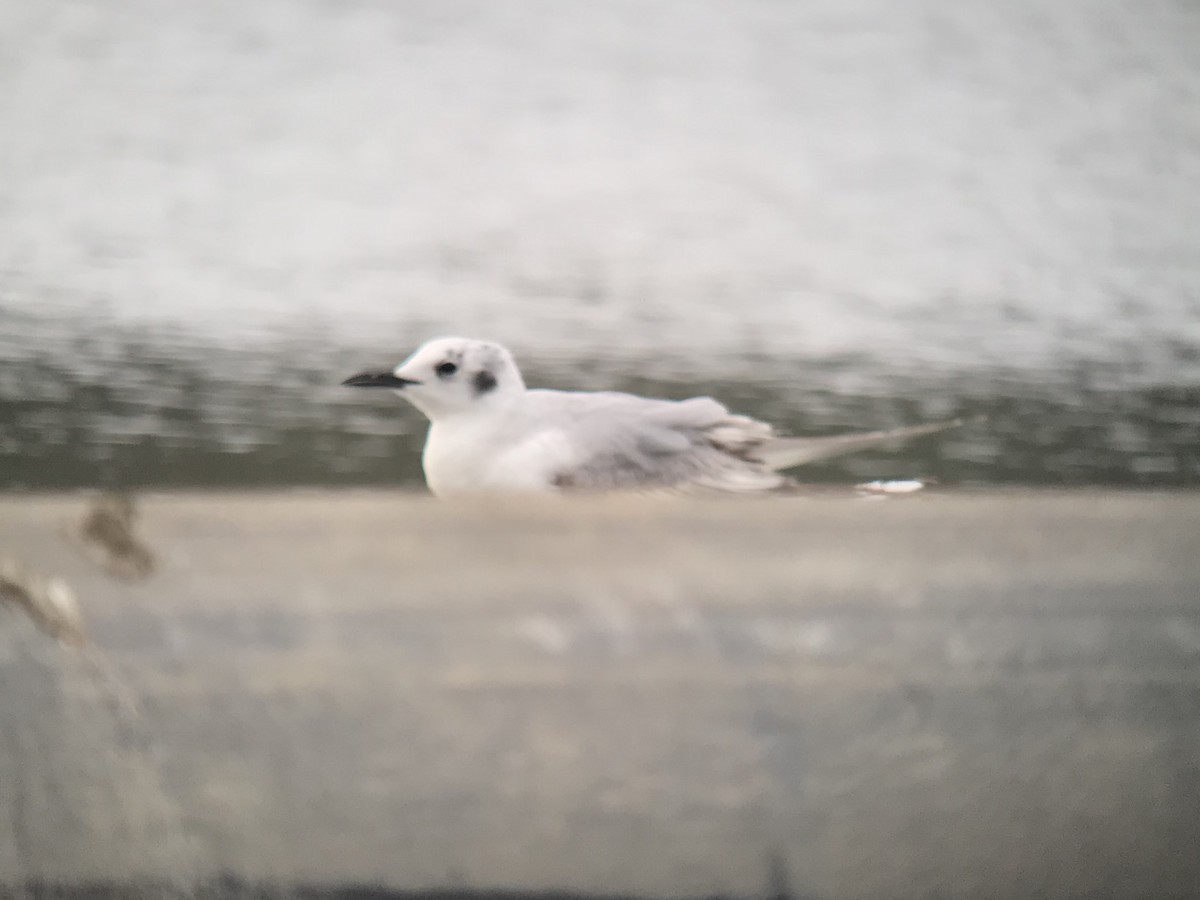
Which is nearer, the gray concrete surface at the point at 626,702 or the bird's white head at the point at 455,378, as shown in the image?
the gray concrete surface at the point at 626,702

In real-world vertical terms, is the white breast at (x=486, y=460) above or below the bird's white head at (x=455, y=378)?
below

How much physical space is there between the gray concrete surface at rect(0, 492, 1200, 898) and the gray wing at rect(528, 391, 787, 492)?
26cm

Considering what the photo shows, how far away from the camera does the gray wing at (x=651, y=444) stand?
1.04m

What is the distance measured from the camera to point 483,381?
1.08 metres

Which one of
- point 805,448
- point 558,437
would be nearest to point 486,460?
point 558,437

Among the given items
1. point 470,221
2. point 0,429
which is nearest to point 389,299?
point 470,221

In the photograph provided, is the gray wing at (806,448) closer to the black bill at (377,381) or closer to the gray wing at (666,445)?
the gray wing at (666,445)

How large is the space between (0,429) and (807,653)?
103 cm

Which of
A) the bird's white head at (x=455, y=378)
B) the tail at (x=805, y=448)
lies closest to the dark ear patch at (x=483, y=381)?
the bird's white head at (x=455, y=378)

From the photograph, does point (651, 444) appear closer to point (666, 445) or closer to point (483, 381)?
point (666, 445)

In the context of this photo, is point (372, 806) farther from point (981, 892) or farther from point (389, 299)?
point (389, 299)

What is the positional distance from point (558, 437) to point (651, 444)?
82 millimetres

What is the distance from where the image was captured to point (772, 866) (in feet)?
2.32

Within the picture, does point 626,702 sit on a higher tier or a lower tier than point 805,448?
lower
